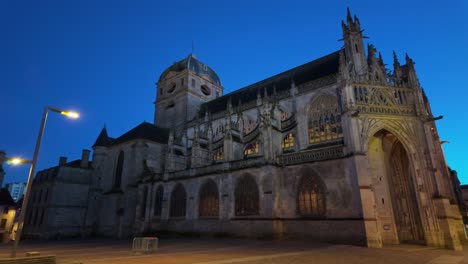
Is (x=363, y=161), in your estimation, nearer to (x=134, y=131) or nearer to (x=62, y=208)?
(x=134, y=131)

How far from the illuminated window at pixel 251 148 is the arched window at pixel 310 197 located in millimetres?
7077

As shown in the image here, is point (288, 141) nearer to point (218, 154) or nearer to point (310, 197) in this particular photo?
point (310, 197)

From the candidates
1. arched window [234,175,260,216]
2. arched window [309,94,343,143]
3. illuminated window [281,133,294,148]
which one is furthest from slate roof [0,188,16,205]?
arched window [309,94,343,143]

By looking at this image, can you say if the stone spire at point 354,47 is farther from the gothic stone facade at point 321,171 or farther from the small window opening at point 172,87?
the small window opening at point 172,87

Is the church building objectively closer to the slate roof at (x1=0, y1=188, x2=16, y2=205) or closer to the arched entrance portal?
the arched entrance portal

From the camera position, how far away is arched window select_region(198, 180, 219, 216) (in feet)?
71.4

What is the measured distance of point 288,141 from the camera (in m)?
22.9

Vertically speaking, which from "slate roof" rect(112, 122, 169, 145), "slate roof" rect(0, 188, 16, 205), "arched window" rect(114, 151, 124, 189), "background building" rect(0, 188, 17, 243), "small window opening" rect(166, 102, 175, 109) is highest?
"small window opening" rect(166, 102, 175, 109)

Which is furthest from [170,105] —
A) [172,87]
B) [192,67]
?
[192,67]

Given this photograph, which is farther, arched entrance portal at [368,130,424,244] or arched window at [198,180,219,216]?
arched window at [198,180,219,216]

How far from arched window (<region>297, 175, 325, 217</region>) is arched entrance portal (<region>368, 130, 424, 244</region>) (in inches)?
144

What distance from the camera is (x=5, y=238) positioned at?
2969 centimetres

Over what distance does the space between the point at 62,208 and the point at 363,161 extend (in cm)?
3184

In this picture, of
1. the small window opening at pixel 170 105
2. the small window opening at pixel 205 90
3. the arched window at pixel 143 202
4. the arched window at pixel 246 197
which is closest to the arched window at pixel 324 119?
the arched window at pixel 246 197
